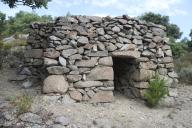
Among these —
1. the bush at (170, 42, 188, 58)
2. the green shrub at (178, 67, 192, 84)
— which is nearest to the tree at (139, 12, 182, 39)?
the bush at (170, 42, 188, 58)

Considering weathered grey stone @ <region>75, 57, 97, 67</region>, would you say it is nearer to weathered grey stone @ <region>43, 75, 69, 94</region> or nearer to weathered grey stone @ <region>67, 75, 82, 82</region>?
weathered grey stone @ <region>67, 75, 82, 82</region>

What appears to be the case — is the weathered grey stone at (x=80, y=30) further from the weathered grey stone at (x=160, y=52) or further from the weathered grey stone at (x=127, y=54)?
the weathered grey stone at (x=160, y=52)

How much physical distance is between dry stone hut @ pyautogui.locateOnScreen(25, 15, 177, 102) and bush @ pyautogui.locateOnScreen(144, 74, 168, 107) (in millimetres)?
293

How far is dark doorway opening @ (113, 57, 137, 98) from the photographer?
959 cm

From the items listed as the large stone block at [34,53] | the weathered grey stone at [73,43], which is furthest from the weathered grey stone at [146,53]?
the large stone block at [34,53]

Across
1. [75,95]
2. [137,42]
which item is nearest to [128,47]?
[137,42]

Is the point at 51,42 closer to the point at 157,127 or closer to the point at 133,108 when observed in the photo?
the point at 133,108

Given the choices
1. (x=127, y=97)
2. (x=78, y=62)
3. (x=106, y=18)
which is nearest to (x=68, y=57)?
(x=78, y=62)

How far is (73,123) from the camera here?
7438mm

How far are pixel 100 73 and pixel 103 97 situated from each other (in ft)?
1.81

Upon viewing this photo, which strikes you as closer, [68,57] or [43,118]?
[43,118]

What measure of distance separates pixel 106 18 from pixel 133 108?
7.30 ft

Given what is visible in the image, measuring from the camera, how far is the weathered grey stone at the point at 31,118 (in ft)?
23.6

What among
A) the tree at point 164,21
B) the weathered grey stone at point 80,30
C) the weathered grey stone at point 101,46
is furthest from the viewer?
the tree at point 164,21
